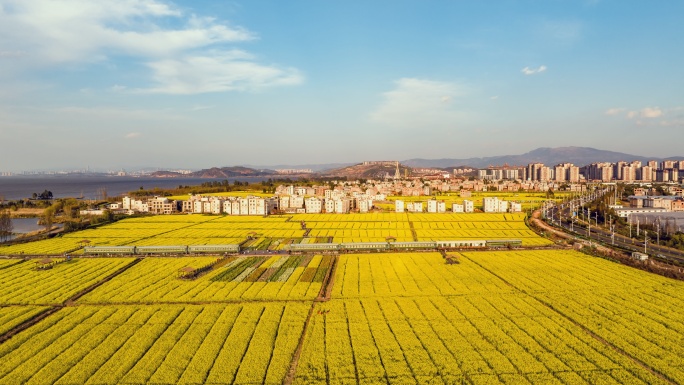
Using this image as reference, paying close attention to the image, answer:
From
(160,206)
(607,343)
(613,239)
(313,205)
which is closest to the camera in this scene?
(607,343)

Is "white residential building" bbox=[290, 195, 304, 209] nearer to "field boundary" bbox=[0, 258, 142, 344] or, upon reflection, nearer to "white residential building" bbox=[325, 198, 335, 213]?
"white residential building" bbox=[325, 198, 335, 213]

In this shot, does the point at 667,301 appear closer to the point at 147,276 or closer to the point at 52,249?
the point at 147,276

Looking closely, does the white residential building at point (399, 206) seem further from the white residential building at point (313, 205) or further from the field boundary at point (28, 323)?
the field boundary at point (28, 323)

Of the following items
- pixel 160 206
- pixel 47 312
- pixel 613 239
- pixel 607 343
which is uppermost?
pixel 160 206

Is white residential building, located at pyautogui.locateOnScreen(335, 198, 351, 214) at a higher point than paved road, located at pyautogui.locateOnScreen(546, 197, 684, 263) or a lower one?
higher

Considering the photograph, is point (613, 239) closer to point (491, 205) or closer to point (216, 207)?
point (491, 205)

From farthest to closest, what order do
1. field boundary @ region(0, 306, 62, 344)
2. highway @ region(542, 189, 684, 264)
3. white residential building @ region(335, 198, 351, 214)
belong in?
1. white residential building @ region(335, 198, 351, 214)
2. highway @ region(542, 189, 684, 264)
3. field boundary @ region(0, 306, 62, 344)

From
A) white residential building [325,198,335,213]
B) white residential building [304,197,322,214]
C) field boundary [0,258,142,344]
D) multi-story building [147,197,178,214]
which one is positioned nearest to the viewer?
field boundary [0,258,142,344]

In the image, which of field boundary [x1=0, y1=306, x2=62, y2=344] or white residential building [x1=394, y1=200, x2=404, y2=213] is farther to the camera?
white residential building [x1=394, y1=200, x2=404, y2=213]

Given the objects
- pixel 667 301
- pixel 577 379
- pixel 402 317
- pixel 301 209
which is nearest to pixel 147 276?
pixel 402 317

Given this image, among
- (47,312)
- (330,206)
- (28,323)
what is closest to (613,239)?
(330,206)

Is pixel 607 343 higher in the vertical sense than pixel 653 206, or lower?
lower

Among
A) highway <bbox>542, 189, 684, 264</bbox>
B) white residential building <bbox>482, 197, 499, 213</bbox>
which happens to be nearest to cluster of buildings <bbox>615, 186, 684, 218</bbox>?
highway <bbox>542, 189, 684, 264</bbox>
